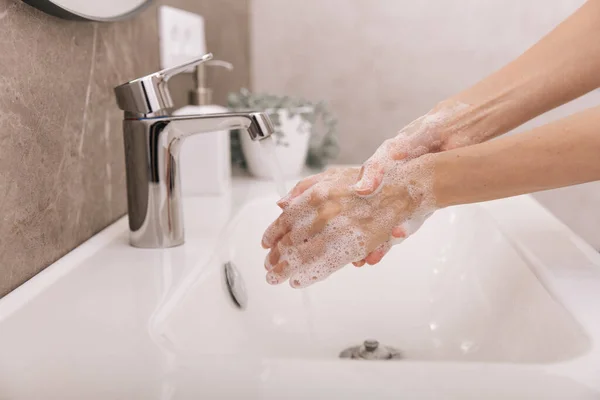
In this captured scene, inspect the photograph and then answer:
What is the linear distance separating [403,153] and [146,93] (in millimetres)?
270

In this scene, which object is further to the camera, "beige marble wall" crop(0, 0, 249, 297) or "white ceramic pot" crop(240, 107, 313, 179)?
"white ceramic pot" crop(240, 107, 313, 179)

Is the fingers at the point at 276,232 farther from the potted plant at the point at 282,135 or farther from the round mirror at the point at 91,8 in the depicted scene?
the potted plant at the point at 282,135

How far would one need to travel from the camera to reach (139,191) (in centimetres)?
69

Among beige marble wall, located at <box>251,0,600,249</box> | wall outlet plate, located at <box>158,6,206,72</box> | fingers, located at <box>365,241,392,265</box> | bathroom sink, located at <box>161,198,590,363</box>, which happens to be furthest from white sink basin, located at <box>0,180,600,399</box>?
beige marble wall, located at <box>251,0,600,249</box>

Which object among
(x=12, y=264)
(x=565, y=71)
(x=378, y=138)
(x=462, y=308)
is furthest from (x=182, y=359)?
(x=378, y=138)

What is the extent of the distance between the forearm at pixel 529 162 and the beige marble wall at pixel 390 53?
1.02m

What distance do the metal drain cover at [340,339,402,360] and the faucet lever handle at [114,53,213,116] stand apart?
335mm

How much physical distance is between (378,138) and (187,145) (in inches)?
28.4

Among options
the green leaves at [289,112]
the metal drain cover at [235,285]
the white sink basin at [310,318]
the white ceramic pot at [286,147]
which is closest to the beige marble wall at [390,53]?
the green leaves at [289,112]

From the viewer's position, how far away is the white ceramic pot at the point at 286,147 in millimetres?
1131

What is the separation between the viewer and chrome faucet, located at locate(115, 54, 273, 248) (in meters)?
0.63

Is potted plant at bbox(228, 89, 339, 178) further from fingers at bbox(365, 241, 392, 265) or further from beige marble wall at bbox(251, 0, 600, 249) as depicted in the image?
fingers at bbox(365, 241, 392, 265)

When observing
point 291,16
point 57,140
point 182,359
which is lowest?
point 182,359

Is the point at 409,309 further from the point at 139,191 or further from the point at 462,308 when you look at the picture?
the point at 139,191
